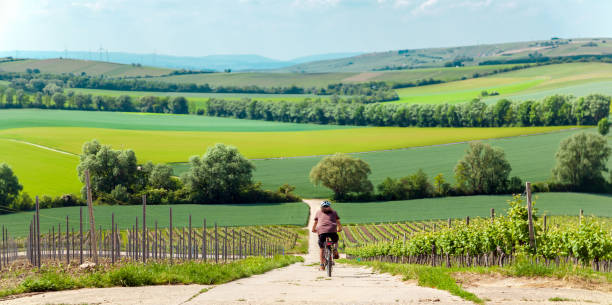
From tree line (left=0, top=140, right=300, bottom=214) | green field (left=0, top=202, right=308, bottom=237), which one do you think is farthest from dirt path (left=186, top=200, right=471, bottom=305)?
tree line (left=0, top=140, right=300, bottom=214)

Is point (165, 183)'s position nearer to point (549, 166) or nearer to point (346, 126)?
point (549, 166)

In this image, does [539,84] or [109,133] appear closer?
[109,133]

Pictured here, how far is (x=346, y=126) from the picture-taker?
150 metres

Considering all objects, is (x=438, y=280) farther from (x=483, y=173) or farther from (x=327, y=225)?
(x=483, y=173)

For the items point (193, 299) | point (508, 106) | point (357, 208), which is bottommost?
point (357, 208)

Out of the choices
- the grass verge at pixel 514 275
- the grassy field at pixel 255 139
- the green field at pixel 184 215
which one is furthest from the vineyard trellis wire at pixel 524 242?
the grassy field at pixel 255 139

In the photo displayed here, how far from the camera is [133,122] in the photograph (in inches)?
5743

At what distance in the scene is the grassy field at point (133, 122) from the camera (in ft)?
428

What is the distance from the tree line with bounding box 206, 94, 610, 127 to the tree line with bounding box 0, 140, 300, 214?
62.0 m

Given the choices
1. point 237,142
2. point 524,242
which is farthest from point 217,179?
point 524,242

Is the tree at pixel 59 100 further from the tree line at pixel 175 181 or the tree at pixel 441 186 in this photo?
the tree at pixel 441 186

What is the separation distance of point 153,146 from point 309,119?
5306 cm

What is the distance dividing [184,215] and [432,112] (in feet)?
267

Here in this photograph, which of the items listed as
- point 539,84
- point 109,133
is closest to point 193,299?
point 109,133
